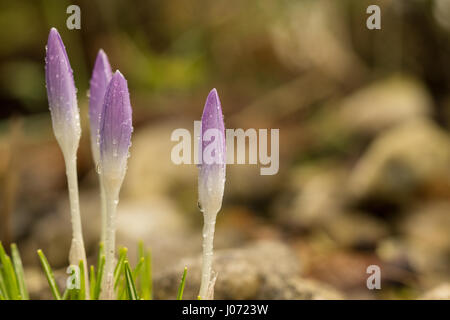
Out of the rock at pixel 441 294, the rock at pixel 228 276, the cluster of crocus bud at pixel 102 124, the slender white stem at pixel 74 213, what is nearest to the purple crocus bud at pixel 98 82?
the cluster of crocus bud at pixel 102 124

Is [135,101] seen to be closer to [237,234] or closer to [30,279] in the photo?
[237,234]

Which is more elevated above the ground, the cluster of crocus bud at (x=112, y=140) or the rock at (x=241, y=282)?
the cluster of crocus bud at (x=112, y=140)

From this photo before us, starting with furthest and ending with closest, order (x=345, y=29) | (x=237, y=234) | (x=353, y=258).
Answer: (x=345, y=29), (x=237, y=234), (x=353, y=258)

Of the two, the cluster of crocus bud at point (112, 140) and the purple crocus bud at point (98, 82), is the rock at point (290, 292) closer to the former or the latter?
the cluster of crocus bud at point (112, 140)

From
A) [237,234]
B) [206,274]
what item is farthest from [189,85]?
[206,274]

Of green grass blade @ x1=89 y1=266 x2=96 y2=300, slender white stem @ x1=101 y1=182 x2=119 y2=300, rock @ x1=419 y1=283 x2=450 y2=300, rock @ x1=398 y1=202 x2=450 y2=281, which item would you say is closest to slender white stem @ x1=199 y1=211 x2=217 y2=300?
slender white stem @ x1=101 y1=182 x2=119 y2=300
